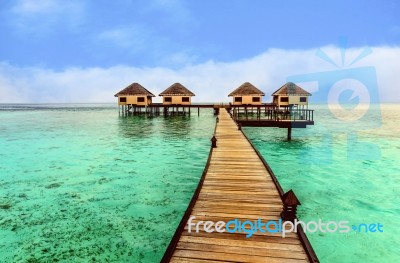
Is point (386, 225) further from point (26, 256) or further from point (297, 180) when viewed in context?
point (26, 256)

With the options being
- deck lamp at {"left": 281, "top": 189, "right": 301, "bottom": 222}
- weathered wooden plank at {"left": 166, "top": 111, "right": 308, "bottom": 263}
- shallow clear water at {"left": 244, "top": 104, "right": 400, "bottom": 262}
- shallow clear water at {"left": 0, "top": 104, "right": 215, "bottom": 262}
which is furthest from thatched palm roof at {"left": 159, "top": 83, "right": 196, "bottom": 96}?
deck lamp at {"left": 281, "top": 189, "right": 301, "bottom": 222}

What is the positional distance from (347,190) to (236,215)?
759 centimetres

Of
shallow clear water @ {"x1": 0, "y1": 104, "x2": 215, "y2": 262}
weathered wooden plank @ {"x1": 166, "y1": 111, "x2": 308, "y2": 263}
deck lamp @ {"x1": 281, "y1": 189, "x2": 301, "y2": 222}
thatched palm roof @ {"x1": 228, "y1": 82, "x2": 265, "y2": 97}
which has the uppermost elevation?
thatched palm roof @ {"x1": 228, "y1": 82, "x2": 265, "y2": 97}

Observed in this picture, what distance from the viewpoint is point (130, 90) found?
160 feet

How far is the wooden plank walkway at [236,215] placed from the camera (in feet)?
13.4

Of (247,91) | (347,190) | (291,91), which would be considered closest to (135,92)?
(247,91)

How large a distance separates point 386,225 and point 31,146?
22045mm

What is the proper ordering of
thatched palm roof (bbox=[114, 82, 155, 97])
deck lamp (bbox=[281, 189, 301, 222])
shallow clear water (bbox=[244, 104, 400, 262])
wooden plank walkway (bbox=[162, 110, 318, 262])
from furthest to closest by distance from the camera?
1. thatched palm roof (bbox=[114, 82, 155, 97])
2. shallow clear water (bbox=[244, 104, 400, 262])
3. deck lamp (bbox=[281, 189, 301, 222])
4. wooden plank walkway (bbox=[162, 110, 318, 262])

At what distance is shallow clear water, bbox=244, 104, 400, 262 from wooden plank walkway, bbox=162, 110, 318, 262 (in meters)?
1.93

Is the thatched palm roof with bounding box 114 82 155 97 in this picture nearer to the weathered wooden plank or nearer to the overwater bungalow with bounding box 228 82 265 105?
the overwater bungalow with bounding box 228 82 265 105

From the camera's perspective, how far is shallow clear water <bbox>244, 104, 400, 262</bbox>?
666 centimetres

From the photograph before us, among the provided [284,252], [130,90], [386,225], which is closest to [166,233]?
[284,252]

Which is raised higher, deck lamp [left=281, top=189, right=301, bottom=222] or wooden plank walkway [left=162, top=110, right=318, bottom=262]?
deck lamp [left=281, top=189, right=301, bottom=222]

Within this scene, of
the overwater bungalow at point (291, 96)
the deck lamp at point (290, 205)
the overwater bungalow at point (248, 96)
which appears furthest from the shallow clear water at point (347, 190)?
the overwater bungalow at point (248, 96)
